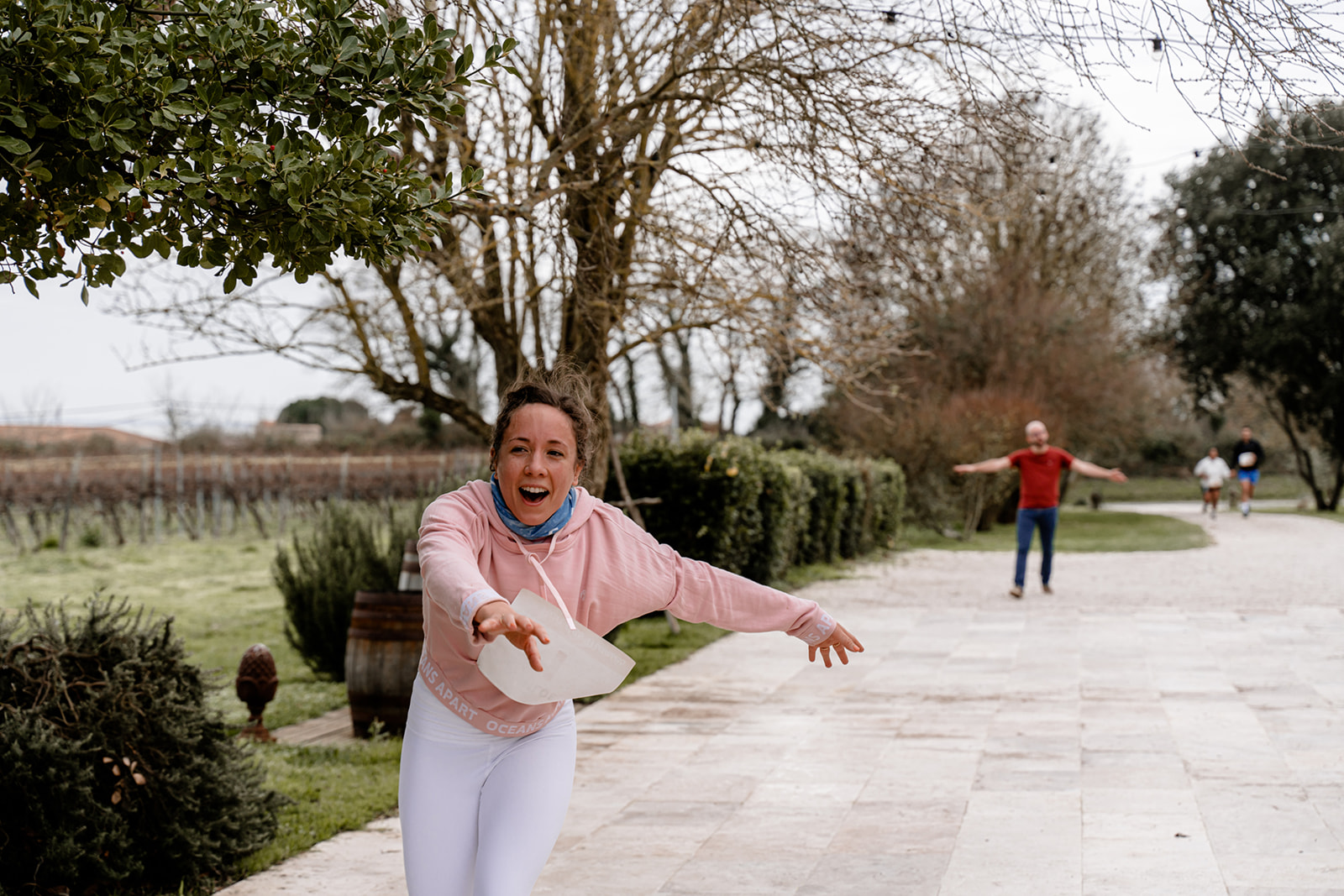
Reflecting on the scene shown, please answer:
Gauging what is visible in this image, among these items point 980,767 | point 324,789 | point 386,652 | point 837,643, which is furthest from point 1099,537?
point 837,643

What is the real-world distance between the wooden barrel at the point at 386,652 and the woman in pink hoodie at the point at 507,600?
4126mm

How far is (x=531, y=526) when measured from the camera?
8.97 feet

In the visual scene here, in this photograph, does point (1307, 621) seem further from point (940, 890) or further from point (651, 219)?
point (940, 890)

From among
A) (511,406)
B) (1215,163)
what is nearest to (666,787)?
(511,406)

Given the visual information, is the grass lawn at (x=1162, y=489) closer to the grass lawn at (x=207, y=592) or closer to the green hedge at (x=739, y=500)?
the green hedge at (x=739, y=500)

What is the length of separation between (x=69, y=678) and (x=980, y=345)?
2657 centimetres

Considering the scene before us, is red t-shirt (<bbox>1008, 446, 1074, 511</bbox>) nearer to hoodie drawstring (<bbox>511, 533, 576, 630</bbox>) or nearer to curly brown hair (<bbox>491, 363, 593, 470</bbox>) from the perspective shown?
curly brown hair (<bbox>491, 363, 593, 470</bbox>)

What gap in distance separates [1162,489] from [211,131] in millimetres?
51384

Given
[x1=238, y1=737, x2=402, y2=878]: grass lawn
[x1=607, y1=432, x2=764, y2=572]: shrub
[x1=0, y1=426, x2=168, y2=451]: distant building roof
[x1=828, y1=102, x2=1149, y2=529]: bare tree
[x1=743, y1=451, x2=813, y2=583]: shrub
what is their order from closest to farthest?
[x1=238, y1=737, x2=402, y2=878]: grass lawn, [x1=607, y1=432, x2=764, y2=572]: shrub, [x1=743, y1=451, x2=813, y2=583]: shrub, [x1=828, y1=102, x2=1149, y2=529]: bare tree, [x1=0, y1=426, x2=168, y2=451]: distant building roof

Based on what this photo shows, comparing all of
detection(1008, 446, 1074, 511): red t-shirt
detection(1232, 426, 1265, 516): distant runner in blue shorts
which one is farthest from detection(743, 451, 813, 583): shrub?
Answer: detection(1232, 426, 1265, 516): distant runner in blue shorts

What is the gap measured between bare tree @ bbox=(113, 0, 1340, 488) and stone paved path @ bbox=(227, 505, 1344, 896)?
6.66 feet

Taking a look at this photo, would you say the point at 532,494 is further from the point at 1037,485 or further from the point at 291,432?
the point at 291,432

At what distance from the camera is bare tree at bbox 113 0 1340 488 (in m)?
4.65

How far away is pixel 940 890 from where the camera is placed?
4219mm
